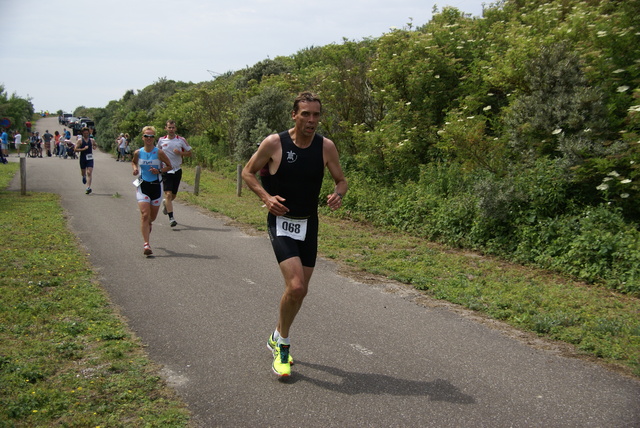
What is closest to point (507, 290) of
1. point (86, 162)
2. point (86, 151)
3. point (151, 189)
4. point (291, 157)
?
point (291, 157)

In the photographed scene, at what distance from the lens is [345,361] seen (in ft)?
16.5

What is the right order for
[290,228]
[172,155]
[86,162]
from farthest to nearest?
[86,162], [172,155], [290,228]

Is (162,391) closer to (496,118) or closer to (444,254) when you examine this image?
(444,254)

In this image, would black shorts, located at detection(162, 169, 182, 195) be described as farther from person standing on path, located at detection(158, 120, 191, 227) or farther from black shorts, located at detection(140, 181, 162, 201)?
black shorts, located at detection(140, 181, 162, 201)

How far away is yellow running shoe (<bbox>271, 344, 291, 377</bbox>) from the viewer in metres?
4.62

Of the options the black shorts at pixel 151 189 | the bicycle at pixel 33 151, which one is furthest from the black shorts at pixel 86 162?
the bicycle at pixel 33 151

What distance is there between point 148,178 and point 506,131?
704 cm

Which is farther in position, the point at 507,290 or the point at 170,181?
the point at 170,181

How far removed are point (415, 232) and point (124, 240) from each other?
594cm

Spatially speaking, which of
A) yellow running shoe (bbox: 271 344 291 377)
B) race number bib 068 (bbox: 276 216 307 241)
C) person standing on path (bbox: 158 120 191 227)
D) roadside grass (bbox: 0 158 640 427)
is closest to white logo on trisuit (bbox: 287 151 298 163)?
race number bib 068 (bbox: 276 216 307 241)

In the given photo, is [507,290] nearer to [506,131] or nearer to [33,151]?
[506,131]

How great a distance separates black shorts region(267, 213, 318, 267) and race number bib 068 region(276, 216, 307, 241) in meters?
0.04

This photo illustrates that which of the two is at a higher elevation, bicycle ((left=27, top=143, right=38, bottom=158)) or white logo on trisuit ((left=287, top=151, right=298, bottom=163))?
white logo on trisuit ((left=287, top=151, right=298, bottom=163))

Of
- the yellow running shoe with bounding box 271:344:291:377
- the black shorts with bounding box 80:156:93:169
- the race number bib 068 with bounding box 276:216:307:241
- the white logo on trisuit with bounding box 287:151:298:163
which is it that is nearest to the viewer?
the yellow running shoe with bounding box 271:344:291:377
